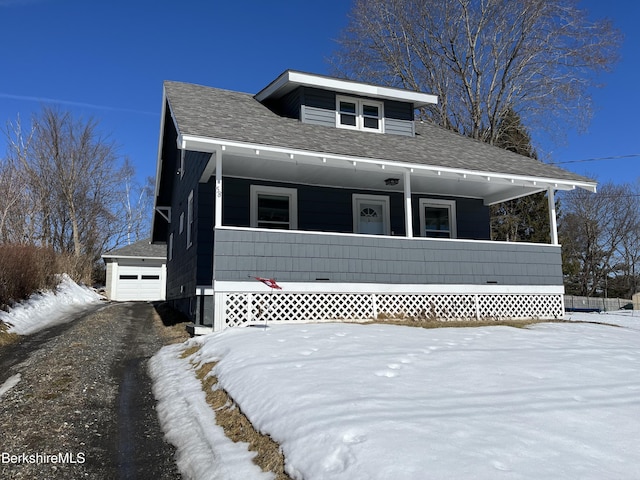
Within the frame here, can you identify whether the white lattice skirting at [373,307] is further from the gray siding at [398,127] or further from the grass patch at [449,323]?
the gray siding at [398,127]

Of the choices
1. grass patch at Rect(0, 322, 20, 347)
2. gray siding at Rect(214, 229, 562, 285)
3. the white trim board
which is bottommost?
grass patch at Rect(0, 322, 20, 347)

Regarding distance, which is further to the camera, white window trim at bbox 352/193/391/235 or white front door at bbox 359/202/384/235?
white front door at bbox 359/202/384/235

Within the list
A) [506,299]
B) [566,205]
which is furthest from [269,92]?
[566,205]

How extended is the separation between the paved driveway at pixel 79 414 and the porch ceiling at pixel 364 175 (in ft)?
15.1

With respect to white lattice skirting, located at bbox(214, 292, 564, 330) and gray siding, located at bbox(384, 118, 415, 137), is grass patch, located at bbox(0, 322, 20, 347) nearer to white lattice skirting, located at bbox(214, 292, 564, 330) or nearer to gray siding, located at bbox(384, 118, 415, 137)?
white lattice skirting, located at bbox(214, 292, 564, 330)

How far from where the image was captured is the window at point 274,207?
40.3 ft

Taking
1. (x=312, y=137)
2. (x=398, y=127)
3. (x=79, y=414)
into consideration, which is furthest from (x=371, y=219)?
(x=79, y=414)

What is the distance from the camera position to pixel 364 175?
12.4 metres

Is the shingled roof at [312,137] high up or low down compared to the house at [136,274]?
up

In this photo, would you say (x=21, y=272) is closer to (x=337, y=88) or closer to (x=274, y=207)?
(x=274, y=207)

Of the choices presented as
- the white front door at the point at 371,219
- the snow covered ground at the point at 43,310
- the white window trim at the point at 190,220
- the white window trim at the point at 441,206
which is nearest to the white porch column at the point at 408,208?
the white front door at the point at 371,219

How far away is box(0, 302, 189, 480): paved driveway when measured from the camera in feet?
12.7

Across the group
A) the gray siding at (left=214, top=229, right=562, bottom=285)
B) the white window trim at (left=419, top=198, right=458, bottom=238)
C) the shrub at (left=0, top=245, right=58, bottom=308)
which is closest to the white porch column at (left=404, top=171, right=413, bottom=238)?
the gray siding at (left=214, top=229, right=562, bottom=285)

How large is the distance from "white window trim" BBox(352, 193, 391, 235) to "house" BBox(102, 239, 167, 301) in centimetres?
1777
